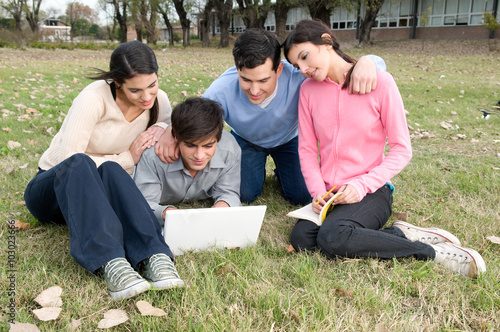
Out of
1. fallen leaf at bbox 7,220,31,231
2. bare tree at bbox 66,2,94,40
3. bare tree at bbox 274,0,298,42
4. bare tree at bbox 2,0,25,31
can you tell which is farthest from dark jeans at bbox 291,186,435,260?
bare tree at bbox 66,2,94,40

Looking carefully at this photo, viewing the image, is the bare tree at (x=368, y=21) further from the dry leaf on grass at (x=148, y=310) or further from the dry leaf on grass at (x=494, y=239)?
the dry leaf on grass at (x=148, y=310)

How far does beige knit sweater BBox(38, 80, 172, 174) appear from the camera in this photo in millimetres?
2549

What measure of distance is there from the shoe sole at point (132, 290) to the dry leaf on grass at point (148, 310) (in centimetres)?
8

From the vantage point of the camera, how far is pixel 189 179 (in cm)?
293

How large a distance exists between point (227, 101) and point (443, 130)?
3.57 m

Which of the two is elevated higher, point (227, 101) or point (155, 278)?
point (227, 101)

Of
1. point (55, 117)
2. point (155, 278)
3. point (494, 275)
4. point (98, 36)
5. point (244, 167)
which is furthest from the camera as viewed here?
point (98, 36)

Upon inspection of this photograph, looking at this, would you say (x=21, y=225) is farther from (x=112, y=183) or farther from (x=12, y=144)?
(x=12, y=144)

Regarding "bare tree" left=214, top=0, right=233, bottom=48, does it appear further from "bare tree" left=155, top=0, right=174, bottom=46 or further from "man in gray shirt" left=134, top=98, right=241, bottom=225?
"man in gray shirt" left=134, top=98, right=241, bottom=225

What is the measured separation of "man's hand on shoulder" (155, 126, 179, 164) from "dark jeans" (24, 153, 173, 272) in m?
0.48

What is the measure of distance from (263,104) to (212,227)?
112cm

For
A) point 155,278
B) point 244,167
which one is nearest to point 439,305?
point 155,278

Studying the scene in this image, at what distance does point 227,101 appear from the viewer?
321 centimetres

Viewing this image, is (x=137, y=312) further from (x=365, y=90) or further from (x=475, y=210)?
(x=475, y=210)
